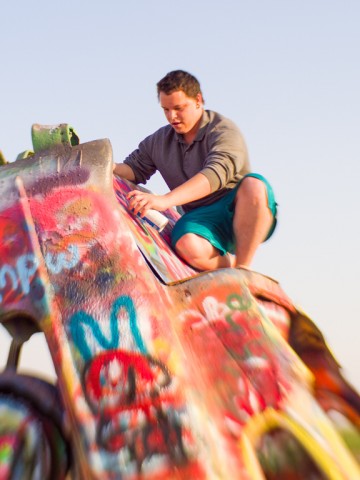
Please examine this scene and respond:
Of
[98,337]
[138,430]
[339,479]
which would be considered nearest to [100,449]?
[138,430]

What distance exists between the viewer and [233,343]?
249cm

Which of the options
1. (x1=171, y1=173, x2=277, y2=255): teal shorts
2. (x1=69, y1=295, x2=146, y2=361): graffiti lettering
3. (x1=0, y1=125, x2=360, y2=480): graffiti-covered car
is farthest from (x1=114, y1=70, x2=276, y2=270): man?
(x1=69, y1=295, x2=146, y2=361): graffiti lettering

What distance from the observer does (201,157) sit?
326cm

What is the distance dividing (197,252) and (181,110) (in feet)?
1.80

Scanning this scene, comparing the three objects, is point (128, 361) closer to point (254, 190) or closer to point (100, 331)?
point (100, 331)

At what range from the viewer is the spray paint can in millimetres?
2996

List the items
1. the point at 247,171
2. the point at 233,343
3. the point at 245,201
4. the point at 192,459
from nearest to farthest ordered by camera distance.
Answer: the point at 192,459
the point at 233,343
the point at 245,201
the point at 247,171

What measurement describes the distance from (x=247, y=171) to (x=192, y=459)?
1.43 m

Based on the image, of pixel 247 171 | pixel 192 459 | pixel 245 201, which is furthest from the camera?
pixel 247 171

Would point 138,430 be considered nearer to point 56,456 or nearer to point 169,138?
point 56,456

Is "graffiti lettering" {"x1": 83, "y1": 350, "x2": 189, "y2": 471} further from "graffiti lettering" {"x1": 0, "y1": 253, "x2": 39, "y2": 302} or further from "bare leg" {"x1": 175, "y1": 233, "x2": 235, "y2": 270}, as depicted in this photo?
"bare leg" {"x1": 175, "y1": 233, "x2": 235, "y2": 270}

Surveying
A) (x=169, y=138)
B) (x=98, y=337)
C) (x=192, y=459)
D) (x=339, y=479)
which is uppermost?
(x=169, y=138)

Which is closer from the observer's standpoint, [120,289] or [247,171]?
[120,289]

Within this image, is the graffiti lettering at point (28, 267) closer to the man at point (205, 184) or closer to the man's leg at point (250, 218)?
the man at point (205, 184)
